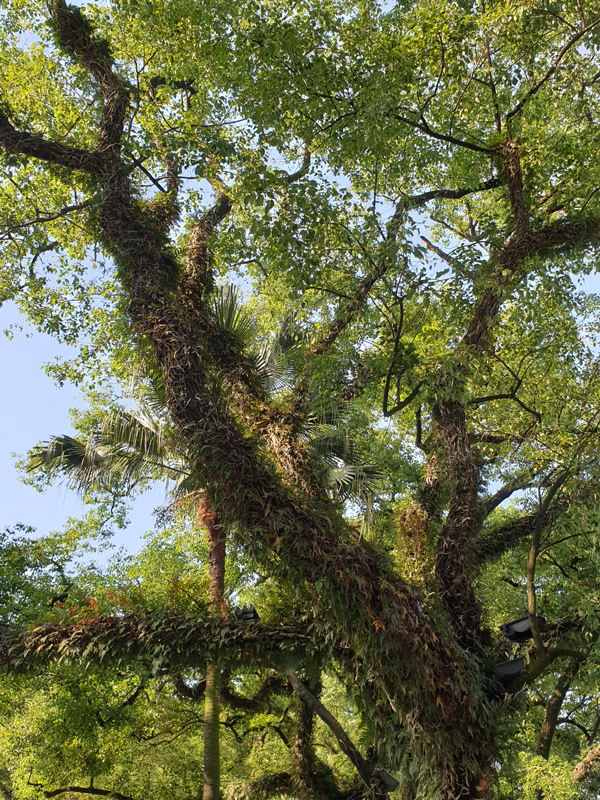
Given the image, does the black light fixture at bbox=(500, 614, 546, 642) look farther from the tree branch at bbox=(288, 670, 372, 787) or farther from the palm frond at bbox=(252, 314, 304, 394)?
the palm frond at bbox=(252, 314, 304, 394)

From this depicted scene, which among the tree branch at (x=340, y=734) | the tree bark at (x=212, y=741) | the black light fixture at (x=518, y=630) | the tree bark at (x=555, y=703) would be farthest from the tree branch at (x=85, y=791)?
the black light fixture at (x=518, y=630)

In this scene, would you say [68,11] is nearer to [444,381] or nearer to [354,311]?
[354,311]

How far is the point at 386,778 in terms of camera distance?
7.05 meters

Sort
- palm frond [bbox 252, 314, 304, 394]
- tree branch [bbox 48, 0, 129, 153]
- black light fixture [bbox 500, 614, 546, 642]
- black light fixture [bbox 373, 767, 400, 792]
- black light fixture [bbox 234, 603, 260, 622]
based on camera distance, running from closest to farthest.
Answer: black light fixture [bbox 500, 614, 546, 642]
black light fixture [bbox 234, 603, 260, 622]
tree branch [bbox 48, 0, 129, 153]
black light fixture [bbox 373, 767, 400, 792]
palm frond [bbox 252, 314, 304, 394]

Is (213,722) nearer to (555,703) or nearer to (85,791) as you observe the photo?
(85,791)

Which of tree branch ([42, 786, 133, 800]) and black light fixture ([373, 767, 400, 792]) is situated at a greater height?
tree branch ([42, 786, 133, 800])

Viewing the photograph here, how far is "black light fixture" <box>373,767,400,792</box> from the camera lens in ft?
23.1

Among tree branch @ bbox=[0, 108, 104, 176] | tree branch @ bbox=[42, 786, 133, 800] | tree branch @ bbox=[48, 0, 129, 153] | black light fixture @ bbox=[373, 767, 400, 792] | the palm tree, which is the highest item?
tree branch @ bbox=[48, 0, 129, 153]

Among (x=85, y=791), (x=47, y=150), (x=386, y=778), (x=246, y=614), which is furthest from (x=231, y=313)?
(x=85, y=791)

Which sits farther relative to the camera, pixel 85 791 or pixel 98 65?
pixel 85 791

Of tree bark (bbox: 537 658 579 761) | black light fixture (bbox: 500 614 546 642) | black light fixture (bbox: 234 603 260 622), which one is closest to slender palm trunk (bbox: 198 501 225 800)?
black light fixture (bbox: 234 603 260 622)

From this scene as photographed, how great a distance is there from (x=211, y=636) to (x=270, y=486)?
190 cm

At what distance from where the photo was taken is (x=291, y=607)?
6379 mm

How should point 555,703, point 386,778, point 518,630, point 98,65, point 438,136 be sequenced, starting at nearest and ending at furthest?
point 518,630 < point 438,136 < point 98,65 < point 386,778 < point 555,703
